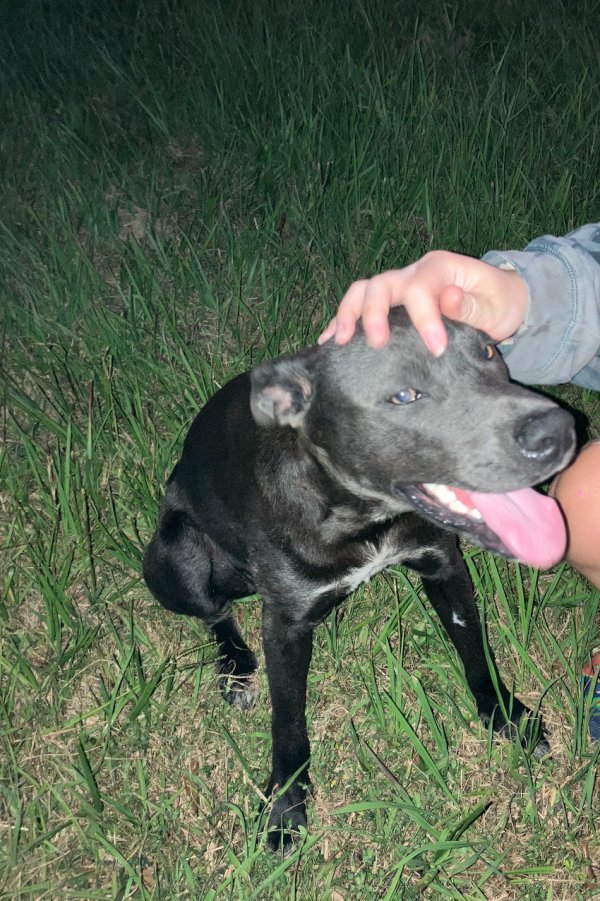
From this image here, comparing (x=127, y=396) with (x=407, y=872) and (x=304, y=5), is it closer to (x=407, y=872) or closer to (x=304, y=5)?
(x=407, y=872)

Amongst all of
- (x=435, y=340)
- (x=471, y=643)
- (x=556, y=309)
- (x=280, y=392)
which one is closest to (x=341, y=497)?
(x=280, y=392)

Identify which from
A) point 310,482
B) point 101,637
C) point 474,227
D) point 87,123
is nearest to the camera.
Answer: point 310,482

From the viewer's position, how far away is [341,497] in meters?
2.40

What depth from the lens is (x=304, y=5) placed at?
19.5 feet

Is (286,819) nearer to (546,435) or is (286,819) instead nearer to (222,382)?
(546,435)

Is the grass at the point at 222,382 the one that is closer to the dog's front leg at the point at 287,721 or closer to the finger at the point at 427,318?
the dog's front leg at the point at 287,721

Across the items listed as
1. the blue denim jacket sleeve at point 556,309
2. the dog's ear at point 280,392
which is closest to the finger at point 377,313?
the dog's ear at point 280,392

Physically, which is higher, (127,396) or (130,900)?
(127,396)

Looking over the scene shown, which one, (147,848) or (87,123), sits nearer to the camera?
(147,848)

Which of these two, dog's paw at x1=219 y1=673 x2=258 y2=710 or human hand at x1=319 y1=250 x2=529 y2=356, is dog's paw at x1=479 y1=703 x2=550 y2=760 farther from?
human hand at x1=319 y1=250 x2=529 y2=356

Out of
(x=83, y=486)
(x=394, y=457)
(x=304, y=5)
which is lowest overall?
(x=83, y=486)

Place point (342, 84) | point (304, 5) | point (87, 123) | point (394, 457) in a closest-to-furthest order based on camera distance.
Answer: point (394, 457) → point (342, 84) → point (87, 123) → point (304, 5)

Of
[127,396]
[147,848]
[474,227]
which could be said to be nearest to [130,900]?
[147,848]

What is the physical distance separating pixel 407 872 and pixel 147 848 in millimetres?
822
